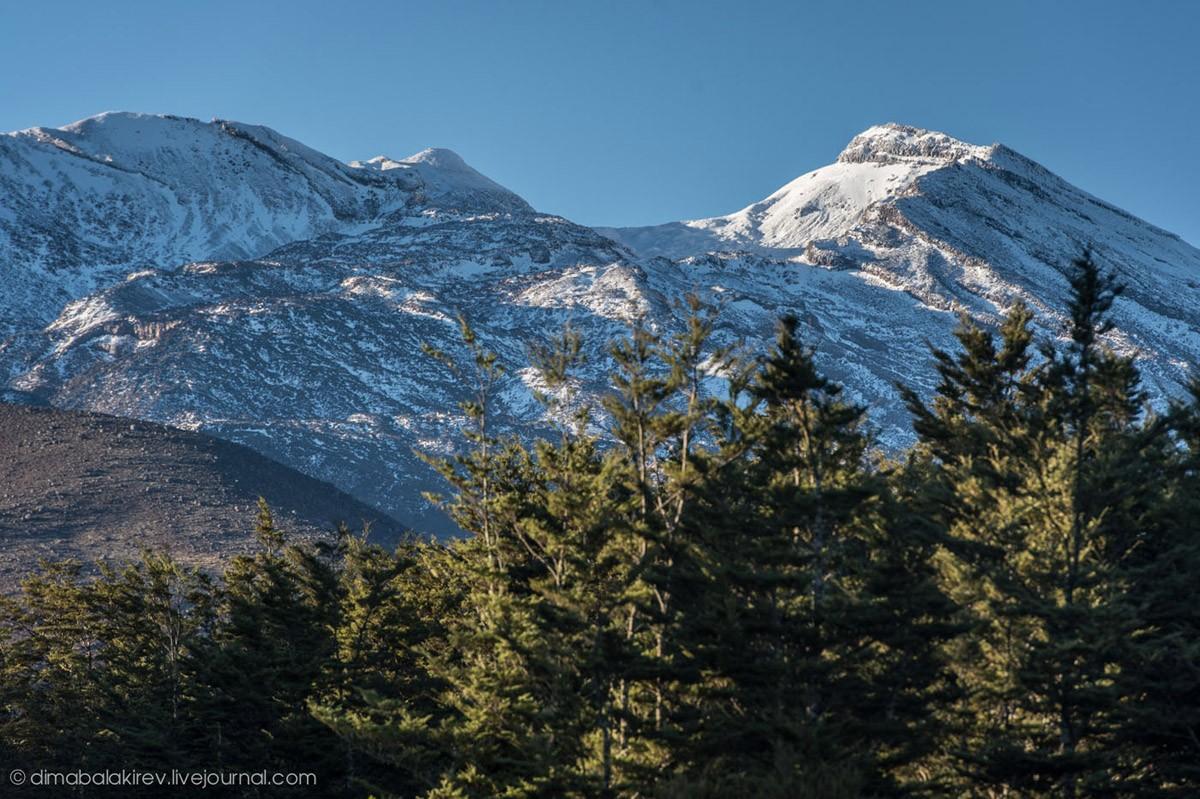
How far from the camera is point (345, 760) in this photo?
37.7 metres

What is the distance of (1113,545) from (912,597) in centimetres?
894

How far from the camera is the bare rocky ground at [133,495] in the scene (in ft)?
349

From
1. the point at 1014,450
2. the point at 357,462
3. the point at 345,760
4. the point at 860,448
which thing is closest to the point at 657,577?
the point at 860,448

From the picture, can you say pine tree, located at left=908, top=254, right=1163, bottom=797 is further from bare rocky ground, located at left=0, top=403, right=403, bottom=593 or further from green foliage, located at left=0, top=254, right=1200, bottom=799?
bare rocky ground, located at left=0, top=403, right=403, bottom=593

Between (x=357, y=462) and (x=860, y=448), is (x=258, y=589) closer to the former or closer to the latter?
(x=860, y=448)

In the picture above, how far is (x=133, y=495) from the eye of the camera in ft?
397

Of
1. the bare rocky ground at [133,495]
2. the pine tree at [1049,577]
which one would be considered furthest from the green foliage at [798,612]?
the bare rocky ground at [133,495]

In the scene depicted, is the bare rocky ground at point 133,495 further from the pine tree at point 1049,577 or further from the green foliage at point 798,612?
→ the pine tree at point 1049,577

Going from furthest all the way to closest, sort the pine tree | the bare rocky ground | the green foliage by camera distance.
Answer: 1. the bare rocky ground
2. the pine tree
3. the green foliage

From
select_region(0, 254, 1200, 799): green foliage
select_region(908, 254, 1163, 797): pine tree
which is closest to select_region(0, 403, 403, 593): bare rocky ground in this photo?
select_region(0, 254, 1200, 799): green foliage

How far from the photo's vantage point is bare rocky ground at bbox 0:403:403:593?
106 meters

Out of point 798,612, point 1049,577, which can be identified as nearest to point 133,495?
point 798,612

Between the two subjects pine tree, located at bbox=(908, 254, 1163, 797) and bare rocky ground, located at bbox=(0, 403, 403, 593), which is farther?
bare rocky ground, located at bbox=(0, 403, 403, 593)

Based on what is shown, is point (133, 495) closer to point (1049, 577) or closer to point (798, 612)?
point (798, 612)
